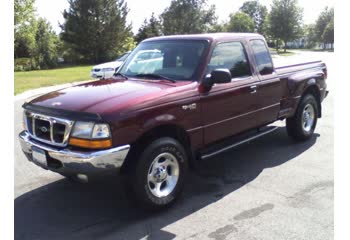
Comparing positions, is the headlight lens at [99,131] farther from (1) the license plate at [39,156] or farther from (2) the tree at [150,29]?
(2) the tree at [150,29]

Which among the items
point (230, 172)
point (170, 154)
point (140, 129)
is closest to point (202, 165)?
point (230, 172)

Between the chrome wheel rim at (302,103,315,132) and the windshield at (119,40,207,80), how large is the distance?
2.85 m

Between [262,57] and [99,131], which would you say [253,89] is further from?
[99,131]

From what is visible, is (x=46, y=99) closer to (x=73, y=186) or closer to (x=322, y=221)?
(x=73, y=186)

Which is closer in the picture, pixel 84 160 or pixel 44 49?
pixel 84 160

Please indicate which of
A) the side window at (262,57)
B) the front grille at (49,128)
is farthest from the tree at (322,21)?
the front grille at (49,128)

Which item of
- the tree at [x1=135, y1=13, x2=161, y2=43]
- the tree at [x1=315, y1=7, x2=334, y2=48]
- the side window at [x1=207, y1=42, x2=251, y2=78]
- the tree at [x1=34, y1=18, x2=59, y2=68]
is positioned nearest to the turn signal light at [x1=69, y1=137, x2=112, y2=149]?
the side window at [x1=207, y1=42, x2=251, y2=78]

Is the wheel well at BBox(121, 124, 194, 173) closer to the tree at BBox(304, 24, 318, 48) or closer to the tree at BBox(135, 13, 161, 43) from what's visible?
the tree at BBox(135, 13, 161, 43)

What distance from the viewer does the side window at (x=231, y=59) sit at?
508 centimetres

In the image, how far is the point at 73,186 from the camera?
200 inches

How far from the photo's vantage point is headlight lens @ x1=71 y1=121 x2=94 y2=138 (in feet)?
12.3

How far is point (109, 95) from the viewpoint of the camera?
167 inches

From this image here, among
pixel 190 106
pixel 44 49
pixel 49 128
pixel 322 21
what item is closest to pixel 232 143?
pixel 190 106

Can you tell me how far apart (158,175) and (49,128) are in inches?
49.7
